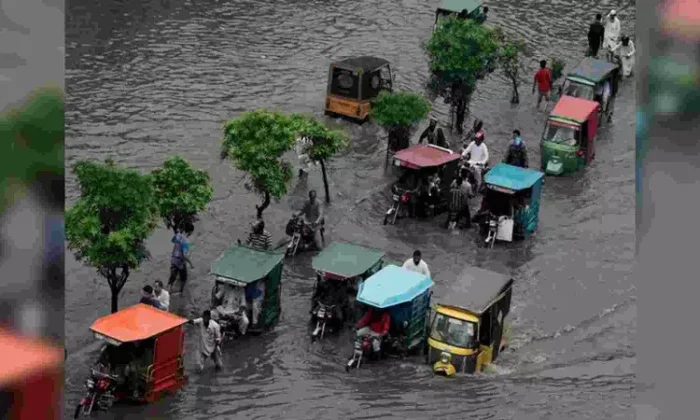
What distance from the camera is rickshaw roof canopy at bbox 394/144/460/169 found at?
68.3 ft

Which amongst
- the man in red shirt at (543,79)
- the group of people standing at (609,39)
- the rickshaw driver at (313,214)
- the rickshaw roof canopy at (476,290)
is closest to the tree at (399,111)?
the rickshaw driver at (313,214)

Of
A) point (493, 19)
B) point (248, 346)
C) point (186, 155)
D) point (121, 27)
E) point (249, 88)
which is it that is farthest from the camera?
point (493, 19)

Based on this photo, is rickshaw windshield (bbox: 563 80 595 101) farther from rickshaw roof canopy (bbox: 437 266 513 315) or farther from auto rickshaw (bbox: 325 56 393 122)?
rickshaw roof canopy (bbox: 437 266 513 315)

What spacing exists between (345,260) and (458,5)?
611 inches

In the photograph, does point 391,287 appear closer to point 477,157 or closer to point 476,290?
point 476,290

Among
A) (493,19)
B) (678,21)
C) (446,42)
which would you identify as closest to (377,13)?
(493,19)

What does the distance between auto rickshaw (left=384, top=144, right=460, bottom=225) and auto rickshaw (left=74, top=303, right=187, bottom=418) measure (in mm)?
7017

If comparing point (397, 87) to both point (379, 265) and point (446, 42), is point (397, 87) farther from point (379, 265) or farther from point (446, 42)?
point (379, 265)

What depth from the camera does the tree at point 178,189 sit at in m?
17.9

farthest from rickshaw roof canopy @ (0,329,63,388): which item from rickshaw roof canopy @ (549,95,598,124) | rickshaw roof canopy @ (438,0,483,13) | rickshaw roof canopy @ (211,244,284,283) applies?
rickshaw roof canopy @ (438,0,483,13)

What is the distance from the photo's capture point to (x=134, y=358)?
15.3 m

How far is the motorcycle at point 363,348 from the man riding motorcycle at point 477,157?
6971 millimetres

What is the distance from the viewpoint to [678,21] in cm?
202

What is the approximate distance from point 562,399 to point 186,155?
36.8 feet
